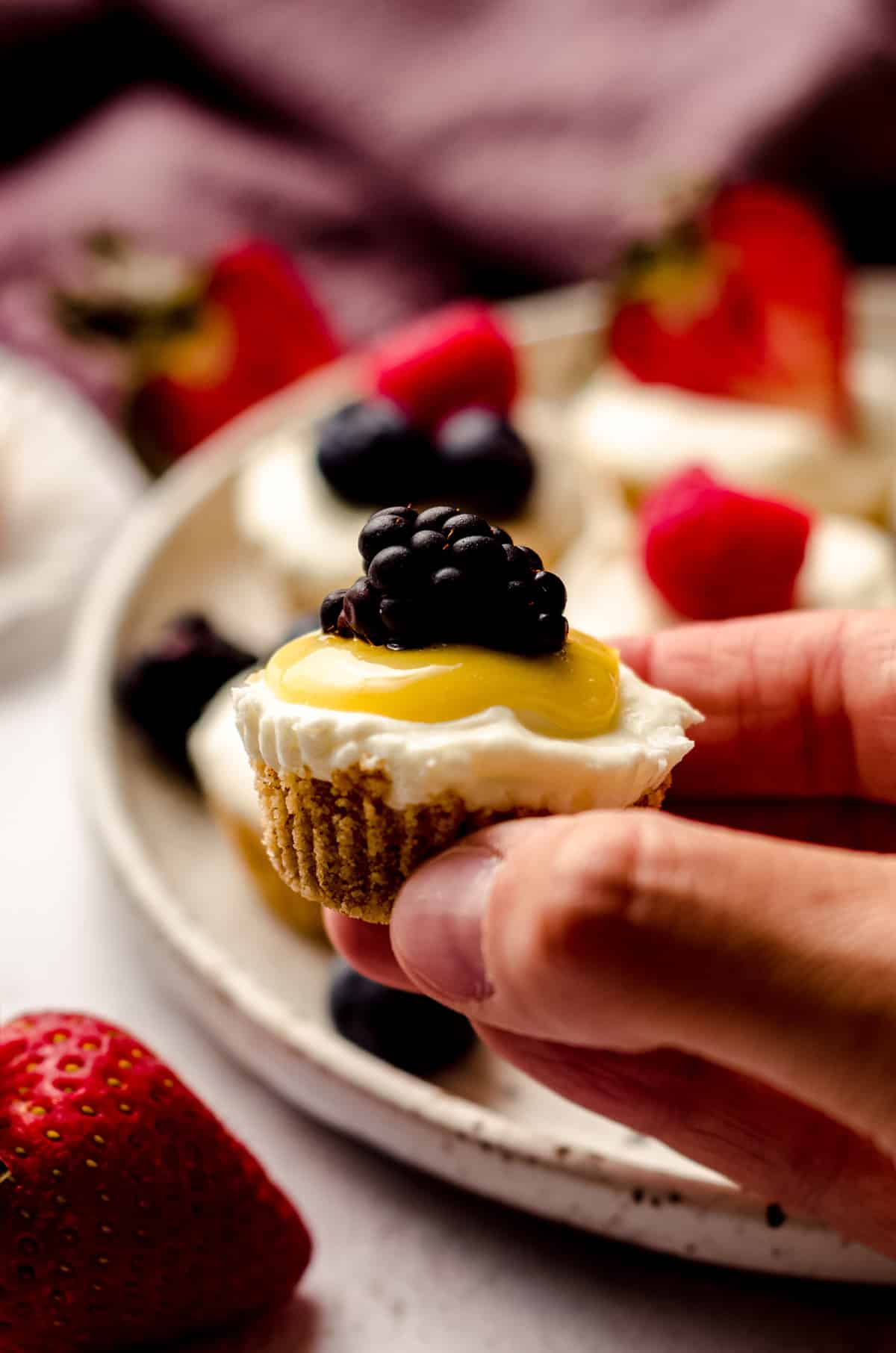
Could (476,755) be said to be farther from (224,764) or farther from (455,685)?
(224,764)

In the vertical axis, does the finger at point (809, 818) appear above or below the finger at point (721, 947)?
below

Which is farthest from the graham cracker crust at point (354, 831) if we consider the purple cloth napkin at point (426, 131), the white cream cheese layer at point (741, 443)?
the purple cloth napkin at point (426, 131)

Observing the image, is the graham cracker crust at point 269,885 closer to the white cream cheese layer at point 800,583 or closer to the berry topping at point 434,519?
the white cream cheese layer at point 800,583

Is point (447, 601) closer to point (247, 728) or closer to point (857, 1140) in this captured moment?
point (247, 728)

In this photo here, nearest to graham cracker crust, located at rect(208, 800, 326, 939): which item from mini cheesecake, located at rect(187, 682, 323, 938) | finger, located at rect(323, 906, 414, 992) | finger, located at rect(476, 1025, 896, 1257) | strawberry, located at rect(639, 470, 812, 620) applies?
mini cheesecake, located at rect(187, 682, 323, 938)

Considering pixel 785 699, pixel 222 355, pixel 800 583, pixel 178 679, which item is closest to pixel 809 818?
pixel 785 699

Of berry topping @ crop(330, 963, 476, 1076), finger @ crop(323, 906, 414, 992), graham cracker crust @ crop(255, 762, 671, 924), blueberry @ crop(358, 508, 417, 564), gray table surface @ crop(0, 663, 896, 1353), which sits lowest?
gray table surface @ crop(0, 663, 896, 1353)

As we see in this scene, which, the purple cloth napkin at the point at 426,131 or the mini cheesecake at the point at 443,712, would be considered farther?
the purple cloth napkin at the point at 426,131

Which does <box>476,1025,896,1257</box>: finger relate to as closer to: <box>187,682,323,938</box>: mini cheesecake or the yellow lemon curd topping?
the yellow lemon curd topping
